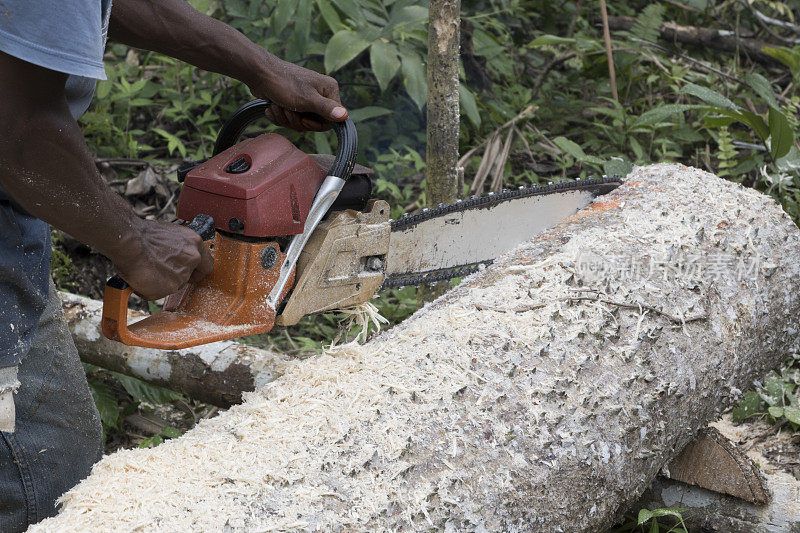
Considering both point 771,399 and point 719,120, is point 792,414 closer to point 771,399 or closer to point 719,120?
point 771,399

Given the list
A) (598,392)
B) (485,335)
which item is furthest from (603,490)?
(485,335)

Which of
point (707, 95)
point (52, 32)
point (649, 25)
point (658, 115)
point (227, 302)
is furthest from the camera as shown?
point (649, 25)

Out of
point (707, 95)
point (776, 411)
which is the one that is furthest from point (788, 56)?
point (776, 411)

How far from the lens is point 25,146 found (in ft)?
4.36

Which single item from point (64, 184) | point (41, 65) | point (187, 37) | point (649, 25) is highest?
point (41, 65)

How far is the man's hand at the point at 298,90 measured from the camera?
2.01 meters

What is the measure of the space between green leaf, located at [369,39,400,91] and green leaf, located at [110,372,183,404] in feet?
5.27

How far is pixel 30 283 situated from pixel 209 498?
70 cm

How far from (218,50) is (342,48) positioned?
1.46 metres

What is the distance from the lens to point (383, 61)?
332 centimetres

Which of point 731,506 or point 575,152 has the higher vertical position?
point 575,152

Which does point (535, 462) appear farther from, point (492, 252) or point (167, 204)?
point (167, 204)

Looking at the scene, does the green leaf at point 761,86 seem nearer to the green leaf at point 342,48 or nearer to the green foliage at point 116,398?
the green leaf at point 342,48

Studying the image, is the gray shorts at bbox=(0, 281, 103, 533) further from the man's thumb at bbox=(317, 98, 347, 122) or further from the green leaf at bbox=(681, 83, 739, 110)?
the green leaf at bbox=(681, 83, 739, 110)
